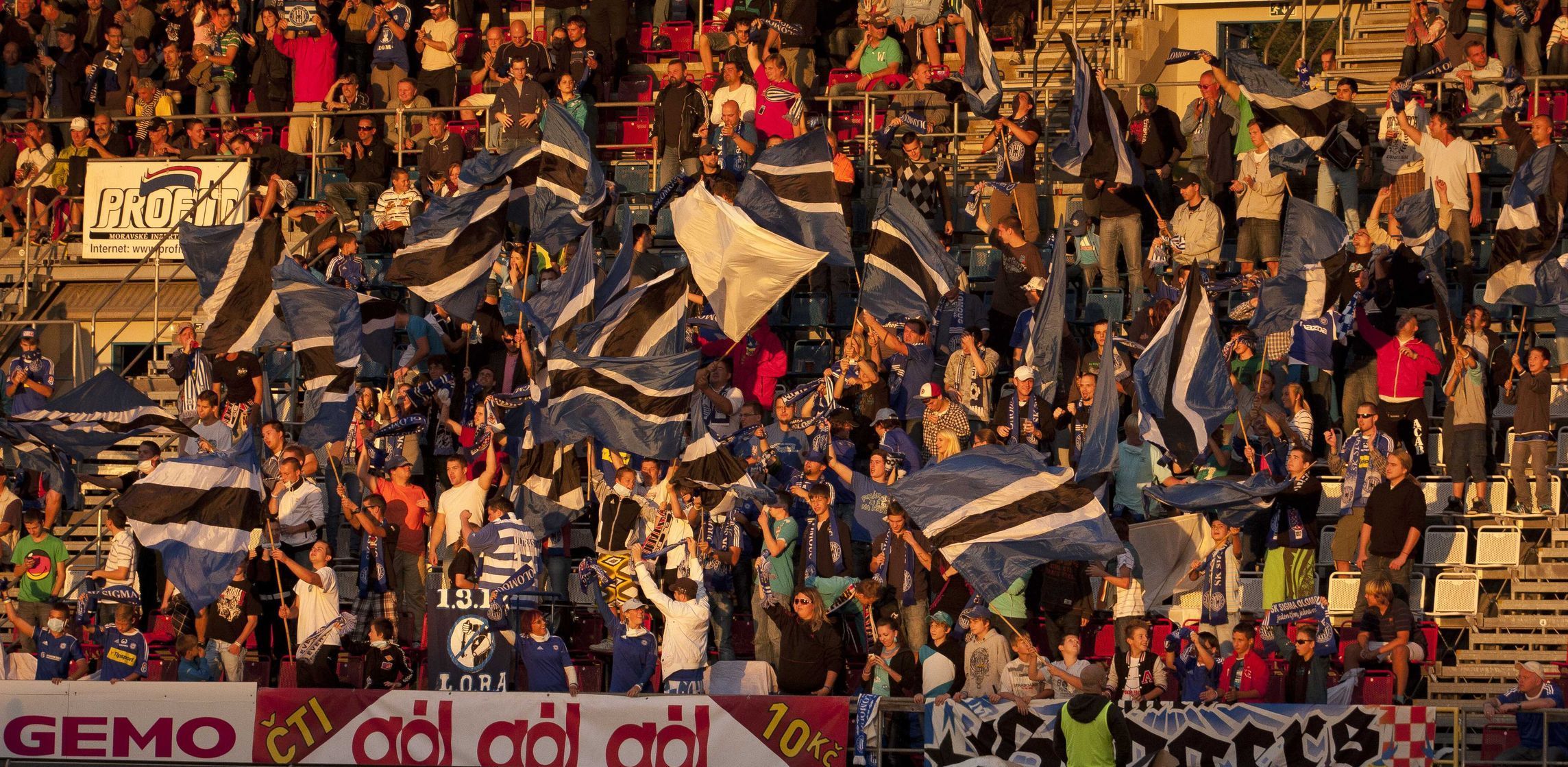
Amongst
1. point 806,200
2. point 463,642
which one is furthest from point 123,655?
point 806,200

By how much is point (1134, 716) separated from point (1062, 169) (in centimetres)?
747

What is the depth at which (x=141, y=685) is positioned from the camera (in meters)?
20.7

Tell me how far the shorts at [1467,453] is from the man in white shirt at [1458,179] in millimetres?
2443

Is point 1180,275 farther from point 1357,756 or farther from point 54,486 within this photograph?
point 54,486

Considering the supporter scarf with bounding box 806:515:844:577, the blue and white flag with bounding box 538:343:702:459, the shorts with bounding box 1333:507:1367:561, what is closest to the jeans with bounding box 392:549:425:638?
the blue and white flag with bounding box 538:343:702:459

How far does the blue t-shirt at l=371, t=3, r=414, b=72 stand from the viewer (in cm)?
2966

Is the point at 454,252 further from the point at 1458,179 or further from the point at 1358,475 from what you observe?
the point at 1458,179

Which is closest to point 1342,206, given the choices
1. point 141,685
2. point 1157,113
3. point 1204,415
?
point 1157,113

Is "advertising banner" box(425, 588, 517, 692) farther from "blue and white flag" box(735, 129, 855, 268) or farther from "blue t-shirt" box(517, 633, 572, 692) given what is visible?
"blue and white flag" box(735, 129, 855, 268)

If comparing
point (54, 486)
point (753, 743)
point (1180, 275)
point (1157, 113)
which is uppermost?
point (1157, 113)

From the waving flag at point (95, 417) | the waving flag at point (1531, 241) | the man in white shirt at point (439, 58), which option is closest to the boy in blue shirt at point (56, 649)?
the waving flag at point (95, 417)

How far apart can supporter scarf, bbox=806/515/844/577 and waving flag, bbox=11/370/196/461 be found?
20.8 ft

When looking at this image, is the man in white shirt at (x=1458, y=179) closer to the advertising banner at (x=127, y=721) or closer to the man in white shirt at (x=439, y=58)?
the man in white shirt at (x=439, y=58)

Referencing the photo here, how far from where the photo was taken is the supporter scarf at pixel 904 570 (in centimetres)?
2108
